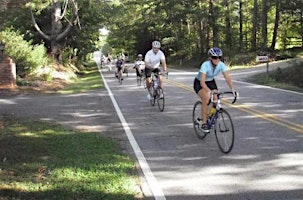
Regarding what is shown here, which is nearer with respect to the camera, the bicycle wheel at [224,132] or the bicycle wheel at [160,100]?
the bicycle wheel at [224,132]

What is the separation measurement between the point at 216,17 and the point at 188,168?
1705 inches

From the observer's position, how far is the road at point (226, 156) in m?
5.59

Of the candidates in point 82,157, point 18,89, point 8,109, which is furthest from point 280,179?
point 18,89

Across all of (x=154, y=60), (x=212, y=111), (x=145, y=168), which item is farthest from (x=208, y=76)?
(x=154, y=60)

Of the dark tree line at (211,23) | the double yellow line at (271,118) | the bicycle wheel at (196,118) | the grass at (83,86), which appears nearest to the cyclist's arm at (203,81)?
the bicycle wheel at (196,118)

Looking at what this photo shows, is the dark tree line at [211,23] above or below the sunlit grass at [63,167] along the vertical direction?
above

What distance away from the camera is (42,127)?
10117mm

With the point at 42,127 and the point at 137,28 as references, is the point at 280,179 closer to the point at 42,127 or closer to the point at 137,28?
the point at 42,127

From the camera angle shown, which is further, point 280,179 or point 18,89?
point 18,89

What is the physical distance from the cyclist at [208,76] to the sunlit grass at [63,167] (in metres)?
1.87

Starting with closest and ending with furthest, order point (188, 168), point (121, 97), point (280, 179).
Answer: point (280, 179)
point (188, 168)
point (121, 97)

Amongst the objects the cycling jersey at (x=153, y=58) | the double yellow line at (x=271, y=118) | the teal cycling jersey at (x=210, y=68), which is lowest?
the double yellow line at (x=271, y=118)

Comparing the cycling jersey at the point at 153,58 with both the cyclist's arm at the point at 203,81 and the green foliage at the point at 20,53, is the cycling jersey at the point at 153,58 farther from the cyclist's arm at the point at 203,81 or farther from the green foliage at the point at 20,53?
the green foliage at the point at 20,53

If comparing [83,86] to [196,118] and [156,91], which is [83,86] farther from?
[196,118]
